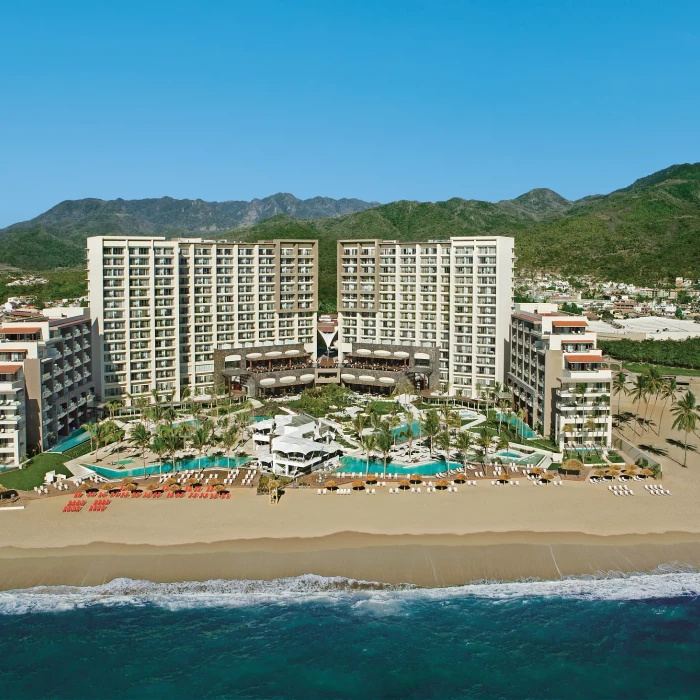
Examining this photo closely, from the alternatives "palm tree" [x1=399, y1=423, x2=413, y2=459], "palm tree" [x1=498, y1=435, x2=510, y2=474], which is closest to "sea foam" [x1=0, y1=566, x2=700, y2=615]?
"palm tree" [x1=399, y1=423, x2=413, y2=459]

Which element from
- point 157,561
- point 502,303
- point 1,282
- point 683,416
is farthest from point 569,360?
point 1,282

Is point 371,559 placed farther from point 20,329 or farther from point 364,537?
point 20,329

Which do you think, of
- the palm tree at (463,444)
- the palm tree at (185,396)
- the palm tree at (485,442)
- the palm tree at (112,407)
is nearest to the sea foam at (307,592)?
the palm tree at (463,444)

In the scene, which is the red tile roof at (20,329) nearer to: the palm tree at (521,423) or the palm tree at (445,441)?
the palm tree at (445,441)

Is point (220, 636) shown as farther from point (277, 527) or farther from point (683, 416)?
point (683, 416)

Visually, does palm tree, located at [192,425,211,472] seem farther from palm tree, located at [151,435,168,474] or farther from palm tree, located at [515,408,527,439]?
palm tree, located at [515,408,527,439]

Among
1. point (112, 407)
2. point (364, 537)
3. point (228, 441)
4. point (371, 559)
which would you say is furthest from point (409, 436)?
point (112, 407)
